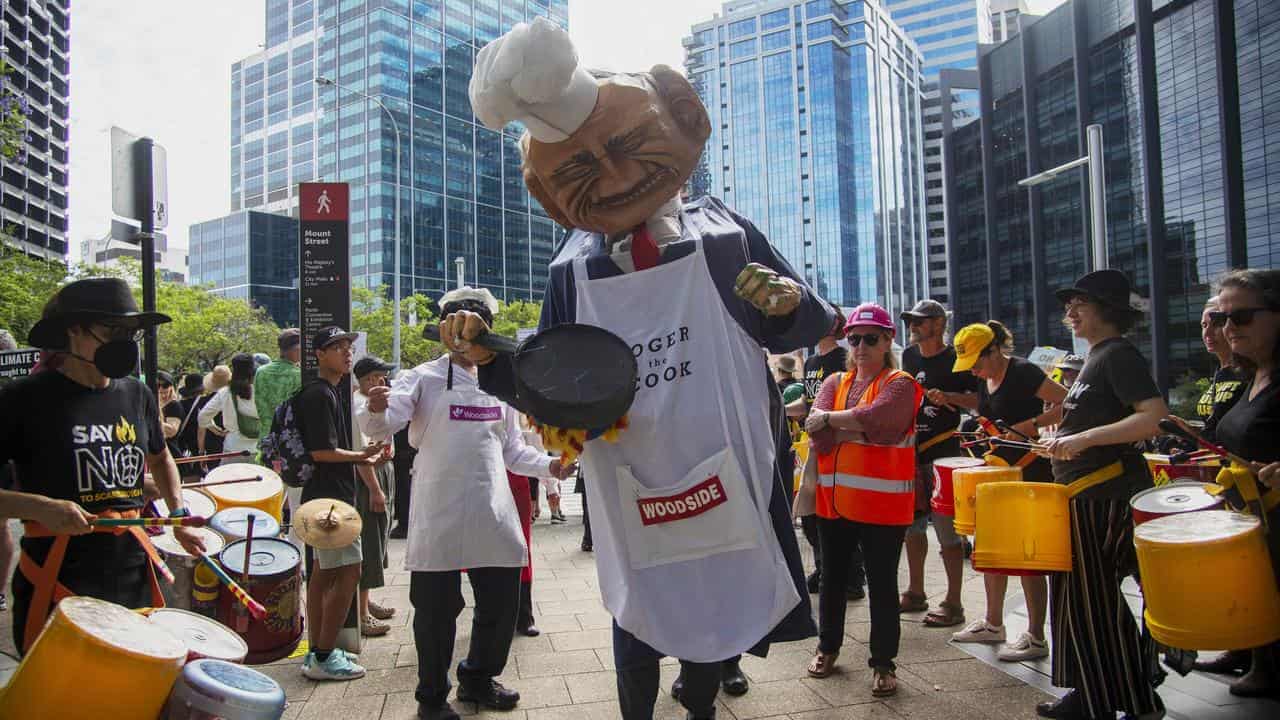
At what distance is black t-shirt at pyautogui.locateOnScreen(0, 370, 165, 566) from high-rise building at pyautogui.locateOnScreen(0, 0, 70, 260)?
73463 millimetres

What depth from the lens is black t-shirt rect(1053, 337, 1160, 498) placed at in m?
3.75

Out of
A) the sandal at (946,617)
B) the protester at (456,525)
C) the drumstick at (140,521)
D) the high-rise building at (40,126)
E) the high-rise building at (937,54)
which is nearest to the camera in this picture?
the drumstick at (140,521)

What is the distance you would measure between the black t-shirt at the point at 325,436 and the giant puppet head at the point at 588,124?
2.73 m

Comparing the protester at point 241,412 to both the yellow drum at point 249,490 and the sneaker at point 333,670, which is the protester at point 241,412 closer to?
the yellow drum at point 249,490

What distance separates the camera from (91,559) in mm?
3047

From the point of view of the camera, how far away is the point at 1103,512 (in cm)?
383

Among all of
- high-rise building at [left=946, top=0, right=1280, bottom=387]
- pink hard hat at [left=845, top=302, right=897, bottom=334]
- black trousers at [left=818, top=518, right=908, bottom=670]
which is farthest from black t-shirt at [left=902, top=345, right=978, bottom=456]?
high-rise building at [left=946, top=0, right=1280, bottom=387]

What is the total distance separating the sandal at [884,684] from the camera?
13.9ft

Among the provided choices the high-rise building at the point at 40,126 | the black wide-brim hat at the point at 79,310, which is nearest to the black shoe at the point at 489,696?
the black wide-brim hat at the point at 79,310

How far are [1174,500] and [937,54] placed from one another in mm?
145133

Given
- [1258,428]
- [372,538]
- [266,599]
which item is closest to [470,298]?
[266,599]

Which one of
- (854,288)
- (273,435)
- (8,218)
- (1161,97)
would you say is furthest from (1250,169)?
(8,218)

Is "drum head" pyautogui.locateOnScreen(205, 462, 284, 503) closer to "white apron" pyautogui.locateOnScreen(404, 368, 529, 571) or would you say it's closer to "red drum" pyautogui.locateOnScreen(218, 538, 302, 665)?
"red drum" pyautogui.locateOnScreen(218, 538, 302, 665)

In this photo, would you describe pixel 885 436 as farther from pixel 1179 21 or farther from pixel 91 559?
pixel 1179 21
